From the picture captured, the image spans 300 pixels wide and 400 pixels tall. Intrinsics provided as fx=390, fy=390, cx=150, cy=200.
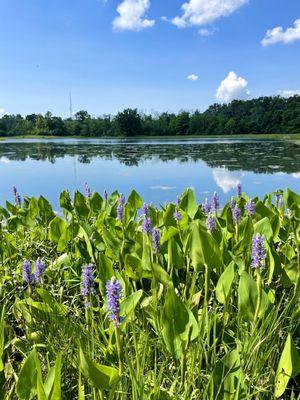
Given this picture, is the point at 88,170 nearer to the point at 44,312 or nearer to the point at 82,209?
the point at 82,209

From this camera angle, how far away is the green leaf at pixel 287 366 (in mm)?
1010

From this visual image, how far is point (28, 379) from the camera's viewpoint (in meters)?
0.99

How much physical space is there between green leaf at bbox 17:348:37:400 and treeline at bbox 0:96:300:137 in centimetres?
5807

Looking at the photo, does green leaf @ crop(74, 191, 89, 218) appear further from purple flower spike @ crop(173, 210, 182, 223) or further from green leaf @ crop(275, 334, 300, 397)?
green leaf @ crop(275, 334, 300, 397)

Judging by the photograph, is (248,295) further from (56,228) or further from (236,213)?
(56,228)

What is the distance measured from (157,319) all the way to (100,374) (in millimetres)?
377

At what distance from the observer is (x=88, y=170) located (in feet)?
30.7

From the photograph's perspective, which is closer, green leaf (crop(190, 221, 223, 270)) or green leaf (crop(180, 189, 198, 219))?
green leaf (crop(190, 221, 223, 270))

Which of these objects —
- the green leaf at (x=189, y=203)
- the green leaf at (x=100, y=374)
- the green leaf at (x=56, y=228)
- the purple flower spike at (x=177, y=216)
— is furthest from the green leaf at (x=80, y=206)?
the green leaf at (x=100, y=374)

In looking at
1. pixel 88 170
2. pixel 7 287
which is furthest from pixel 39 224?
pixel 88 170

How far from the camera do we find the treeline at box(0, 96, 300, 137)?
58062 mm

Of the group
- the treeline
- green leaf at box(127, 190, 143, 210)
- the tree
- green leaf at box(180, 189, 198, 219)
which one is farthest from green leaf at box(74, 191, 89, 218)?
the tree

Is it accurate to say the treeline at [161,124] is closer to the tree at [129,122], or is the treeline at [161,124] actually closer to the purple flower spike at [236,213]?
the tree at [129,122]

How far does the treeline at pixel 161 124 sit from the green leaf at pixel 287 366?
190 ft
